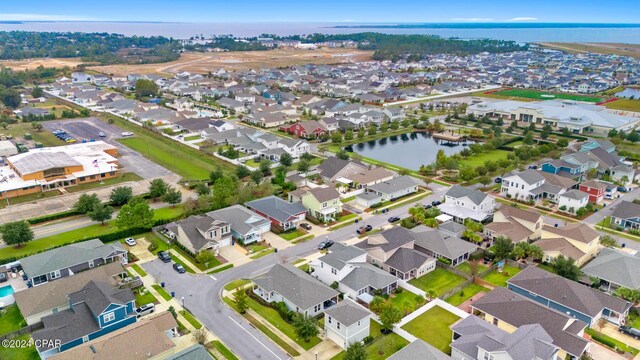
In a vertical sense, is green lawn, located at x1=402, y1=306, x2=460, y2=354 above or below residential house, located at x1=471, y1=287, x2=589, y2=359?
below

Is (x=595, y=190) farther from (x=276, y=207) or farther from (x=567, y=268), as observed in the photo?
(x=276, y=207)

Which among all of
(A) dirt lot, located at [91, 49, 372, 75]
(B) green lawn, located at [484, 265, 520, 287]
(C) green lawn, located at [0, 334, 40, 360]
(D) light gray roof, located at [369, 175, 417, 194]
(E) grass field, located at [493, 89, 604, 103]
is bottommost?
(B) green lawn, located at [484, 265, 520, 287]

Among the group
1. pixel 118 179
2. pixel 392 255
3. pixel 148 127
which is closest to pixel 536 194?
pixel 392 255

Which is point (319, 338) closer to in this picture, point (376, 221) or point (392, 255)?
point (392, 255)

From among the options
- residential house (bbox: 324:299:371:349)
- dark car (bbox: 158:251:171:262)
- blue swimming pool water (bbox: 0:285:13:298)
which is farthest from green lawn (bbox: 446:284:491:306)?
blue swimming pool water (bbox: 0:285:13:298)

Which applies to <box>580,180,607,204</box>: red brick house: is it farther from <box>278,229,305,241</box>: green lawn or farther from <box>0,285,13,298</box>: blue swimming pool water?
<box>0,285,13,298</box>: blue swimming pool water

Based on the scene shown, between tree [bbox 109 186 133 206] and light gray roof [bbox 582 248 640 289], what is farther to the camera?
tree [bbox 109 186 133 206]
